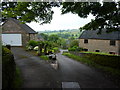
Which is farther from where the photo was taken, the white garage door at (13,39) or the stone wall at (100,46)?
the stone wall at (100,46)

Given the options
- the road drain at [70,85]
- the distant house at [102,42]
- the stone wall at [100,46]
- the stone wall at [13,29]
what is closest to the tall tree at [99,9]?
the road drain at [70,85]

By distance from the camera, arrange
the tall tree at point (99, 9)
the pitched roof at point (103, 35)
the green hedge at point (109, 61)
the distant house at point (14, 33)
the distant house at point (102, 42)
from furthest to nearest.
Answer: the pitched roof at point (103, 35)
the distant house at point (102, 42)
the distant house at point (14, 33)
the green hedge at point (109, 61)
the tall tree at point (99, 9)

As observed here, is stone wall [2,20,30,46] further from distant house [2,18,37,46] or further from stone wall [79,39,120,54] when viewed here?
stone wall [79,39,120,54]

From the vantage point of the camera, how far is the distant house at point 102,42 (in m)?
28.1

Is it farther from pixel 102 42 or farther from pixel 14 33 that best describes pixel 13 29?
pixel 102 42

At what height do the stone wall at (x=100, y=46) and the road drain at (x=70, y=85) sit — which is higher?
the stone wall at (x=100, y=46)

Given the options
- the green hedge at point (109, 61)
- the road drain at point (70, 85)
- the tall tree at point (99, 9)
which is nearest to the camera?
the road drain at point (70, 85)

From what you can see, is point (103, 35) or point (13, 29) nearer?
point (13, 29)

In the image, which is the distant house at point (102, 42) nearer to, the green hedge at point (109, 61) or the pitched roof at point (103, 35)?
the pitched roof at point (103, 35)

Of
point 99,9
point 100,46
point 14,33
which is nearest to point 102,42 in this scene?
point 100,46

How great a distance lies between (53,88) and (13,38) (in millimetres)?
20074

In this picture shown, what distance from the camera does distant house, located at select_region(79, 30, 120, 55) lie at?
28.1 metres

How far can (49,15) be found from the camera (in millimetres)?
9430

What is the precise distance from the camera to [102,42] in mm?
29750
